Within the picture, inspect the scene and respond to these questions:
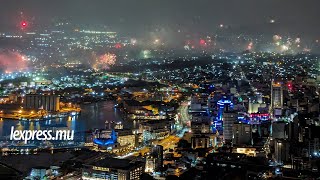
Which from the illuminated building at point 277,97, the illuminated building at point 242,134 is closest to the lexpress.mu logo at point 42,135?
the illuminated building at point 242,134

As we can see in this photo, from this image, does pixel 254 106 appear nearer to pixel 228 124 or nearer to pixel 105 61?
pixel 228 124

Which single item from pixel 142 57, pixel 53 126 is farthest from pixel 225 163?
pixel 142 57

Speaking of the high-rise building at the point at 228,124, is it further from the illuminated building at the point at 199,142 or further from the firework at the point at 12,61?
the firework at the point at 12,61

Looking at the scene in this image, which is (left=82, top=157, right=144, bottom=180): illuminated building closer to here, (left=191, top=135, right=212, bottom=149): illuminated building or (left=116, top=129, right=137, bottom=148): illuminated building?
(left=116, top=129, right=137, bottom=148): illuminated building

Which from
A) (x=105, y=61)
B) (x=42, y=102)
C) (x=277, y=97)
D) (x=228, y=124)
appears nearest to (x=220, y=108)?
(x=277, y=97)

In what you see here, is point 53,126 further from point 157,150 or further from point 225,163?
point 225,163

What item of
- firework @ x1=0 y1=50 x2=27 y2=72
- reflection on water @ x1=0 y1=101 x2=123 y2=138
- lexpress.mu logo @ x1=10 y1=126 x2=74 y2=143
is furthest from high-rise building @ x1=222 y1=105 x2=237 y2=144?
firework @ x1=0 y1=50 x2=27 y2=72
